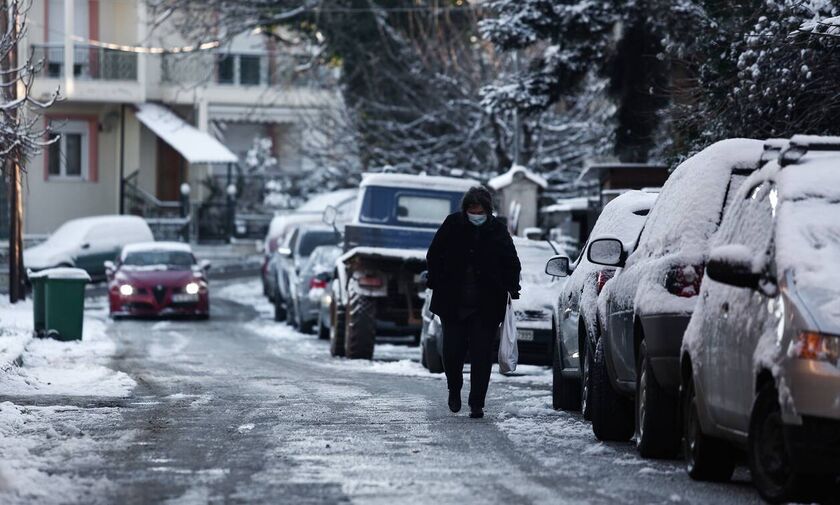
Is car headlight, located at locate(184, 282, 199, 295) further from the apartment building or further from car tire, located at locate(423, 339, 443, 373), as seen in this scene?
the apartment building

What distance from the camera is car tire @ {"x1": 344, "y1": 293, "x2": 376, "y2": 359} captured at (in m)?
23.0

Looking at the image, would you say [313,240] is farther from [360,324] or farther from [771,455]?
[771,455]

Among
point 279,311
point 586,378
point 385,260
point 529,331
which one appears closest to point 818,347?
point 586,378

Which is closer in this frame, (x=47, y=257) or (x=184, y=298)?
(x=184, y=298)

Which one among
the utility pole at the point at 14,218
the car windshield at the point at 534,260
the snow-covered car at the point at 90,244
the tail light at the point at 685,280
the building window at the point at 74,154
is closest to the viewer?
the tail light at the point at 685,280

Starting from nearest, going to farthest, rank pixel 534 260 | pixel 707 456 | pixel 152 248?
pixel 707 456, pixel 534 260, pixel 152 248

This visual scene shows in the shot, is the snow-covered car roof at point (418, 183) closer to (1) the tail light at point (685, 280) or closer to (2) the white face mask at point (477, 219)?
(2) the white face mask at point (477, 219)

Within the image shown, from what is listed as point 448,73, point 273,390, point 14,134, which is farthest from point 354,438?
point 448,73

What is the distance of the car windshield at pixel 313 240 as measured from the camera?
1262 inches

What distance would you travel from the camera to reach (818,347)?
8383mm

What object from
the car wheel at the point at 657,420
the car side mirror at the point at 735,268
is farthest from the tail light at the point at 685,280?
the car side mirror at the point at 735,268

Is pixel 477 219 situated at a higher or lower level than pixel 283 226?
higher

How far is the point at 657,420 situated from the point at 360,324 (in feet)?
39.4

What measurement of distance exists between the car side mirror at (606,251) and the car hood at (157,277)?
21787 mm
